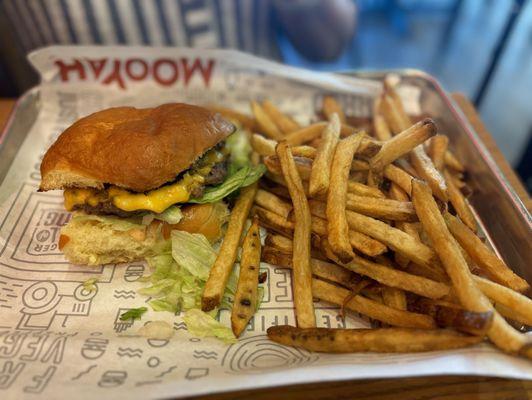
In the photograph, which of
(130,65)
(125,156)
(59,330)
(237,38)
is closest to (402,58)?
(237,38)

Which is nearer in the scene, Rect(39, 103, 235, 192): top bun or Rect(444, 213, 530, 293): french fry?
Rect(444, 213, 530, 293): french fry

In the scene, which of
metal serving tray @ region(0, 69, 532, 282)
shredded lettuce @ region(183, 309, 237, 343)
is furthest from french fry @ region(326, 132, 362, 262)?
metal serving tray @ region(0, 69, 532, 282)

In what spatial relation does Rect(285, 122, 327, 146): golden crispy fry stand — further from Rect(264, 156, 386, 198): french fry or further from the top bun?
the top bun

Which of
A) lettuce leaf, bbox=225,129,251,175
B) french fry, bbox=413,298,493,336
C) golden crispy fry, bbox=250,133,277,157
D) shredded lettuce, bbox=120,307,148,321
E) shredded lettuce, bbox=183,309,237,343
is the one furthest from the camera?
lettuce leaf, bbox=225,129,251,175

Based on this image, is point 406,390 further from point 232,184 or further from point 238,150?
point 238,150

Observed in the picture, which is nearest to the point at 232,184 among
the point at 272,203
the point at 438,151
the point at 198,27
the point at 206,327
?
the point at 272,203

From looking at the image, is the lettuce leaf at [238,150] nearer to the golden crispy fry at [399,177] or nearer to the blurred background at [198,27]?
the golden crispy fry at [399,177]

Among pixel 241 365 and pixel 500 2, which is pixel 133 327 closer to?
pixel 241 365
